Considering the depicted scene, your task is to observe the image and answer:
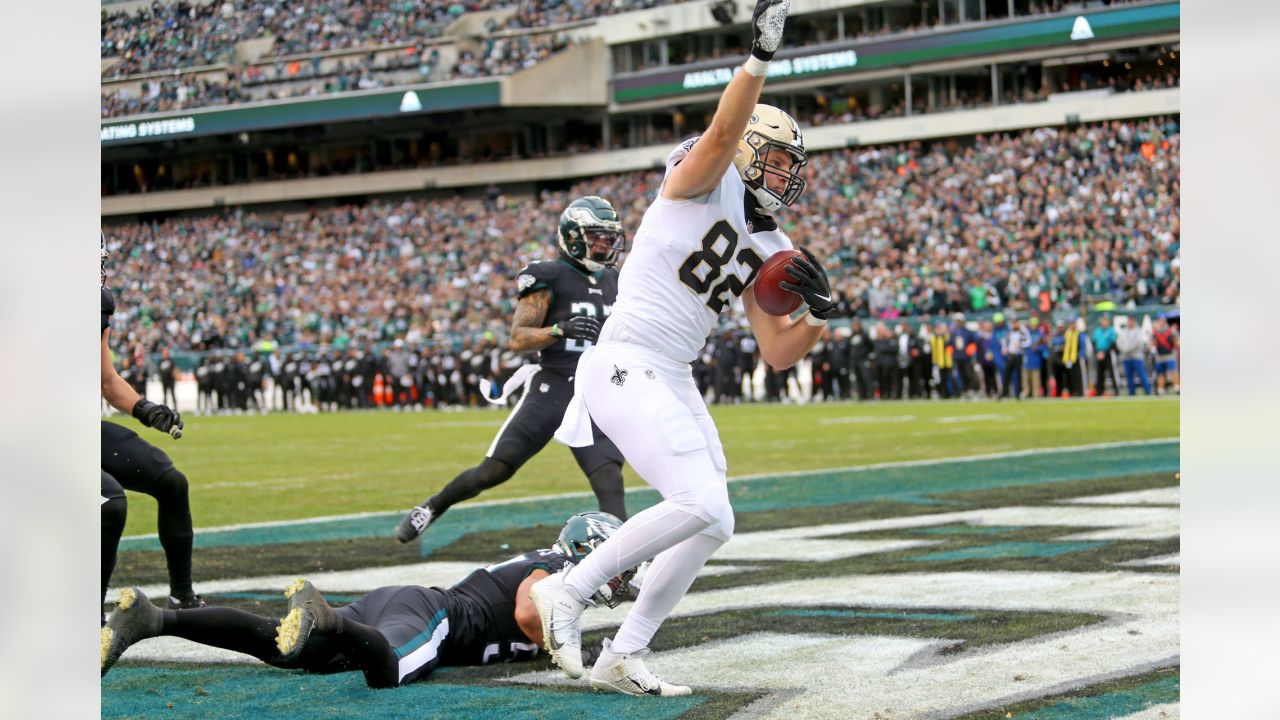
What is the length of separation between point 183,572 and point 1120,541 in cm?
466

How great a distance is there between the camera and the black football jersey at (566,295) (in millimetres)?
7398

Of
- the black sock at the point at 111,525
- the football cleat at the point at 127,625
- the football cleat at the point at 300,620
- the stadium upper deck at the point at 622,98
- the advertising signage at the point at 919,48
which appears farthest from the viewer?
the stadium upper deck at the point at 622,98

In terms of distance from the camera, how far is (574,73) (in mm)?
48312

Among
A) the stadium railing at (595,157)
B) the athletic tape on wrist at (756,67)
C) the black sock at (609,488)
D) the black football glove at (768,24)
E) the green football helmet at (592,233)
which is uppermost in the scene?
the stadium railing at (595,157)

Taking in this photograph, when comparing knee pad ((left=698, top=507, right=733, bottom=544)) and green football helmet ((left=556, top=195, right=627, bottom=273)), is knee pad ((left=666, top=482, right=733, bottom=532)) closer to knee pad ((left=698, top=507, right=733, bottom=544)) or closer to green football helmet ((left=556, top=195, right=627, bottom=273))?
knee pad ((left=698, top=507, right=733, bottom=544))

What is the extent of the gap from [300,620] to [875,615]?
100 inches

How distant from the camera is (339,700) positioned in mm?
4449

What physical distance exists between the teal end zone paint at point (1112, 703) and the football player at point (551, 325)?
325cm

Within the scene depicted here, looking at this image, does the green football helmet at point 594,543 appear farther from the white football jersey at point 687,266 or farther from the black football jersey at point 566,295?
the black football jersey at point 566,295

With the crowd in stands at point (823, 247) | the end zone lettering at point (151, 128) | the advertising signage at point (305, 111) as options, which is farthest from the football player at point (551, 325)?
the end zone lettering at point (151, 128)

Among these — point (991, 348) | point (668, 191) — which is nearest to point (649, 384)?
point (668, 191)

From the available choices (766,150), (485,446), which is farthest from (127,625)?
(485,446)

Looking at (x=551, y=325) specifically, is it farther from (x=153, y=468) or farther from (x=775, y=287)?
(x=775, y=287)
